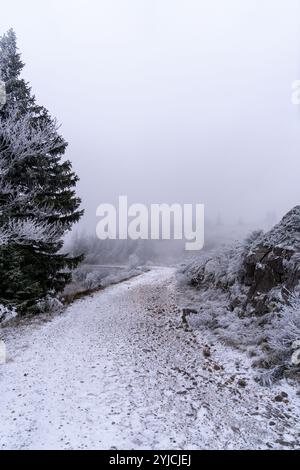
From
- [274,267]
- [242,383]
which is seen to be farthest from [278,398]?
[274,267]

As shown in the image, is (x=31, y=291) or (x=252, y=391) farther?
(x=31, y=291)

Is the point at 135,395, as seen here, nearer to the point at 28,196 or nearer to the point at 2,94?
the point at 28,196

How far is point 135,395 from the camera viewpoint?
5941 millimetres

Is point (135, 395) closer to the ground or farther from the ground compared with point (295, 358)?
closer to the ground

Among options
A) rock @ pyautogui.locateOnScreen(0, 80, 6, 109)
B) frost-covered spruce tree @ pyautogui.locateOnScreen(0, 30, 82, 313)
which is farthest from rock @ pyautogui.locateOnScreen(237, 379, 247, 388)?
rock @ pyautogui.locateOnScreen(0, 80, 6, 109)

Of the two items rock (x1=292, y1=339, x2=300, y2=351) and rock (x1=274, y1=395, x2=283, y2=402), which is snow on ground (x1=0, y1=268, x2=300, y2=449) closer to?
rock (x1=274, y1=395, x2=283, y2=402)

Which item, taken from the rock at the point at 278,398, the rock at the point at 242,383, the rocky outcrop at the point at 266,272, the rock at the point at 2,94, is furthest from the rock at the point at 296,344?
the rock at the point at 2,94

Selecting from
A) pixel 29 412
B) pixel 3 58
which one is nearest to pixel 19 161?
pixel 3 58

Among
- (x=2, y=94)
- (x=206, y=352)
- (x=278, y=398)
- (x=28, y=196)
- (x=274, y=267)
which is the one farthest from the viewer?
(x=28, y=196)

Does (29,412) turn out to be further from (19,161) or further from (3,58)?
(3,58)

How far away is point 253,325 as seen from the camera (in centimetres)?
909

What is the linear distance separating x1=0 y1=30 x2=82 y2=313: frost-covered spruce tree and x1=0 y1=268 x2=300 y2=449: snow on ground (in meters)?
2.34

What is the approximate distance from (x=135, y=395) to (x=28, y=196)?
882 cm
